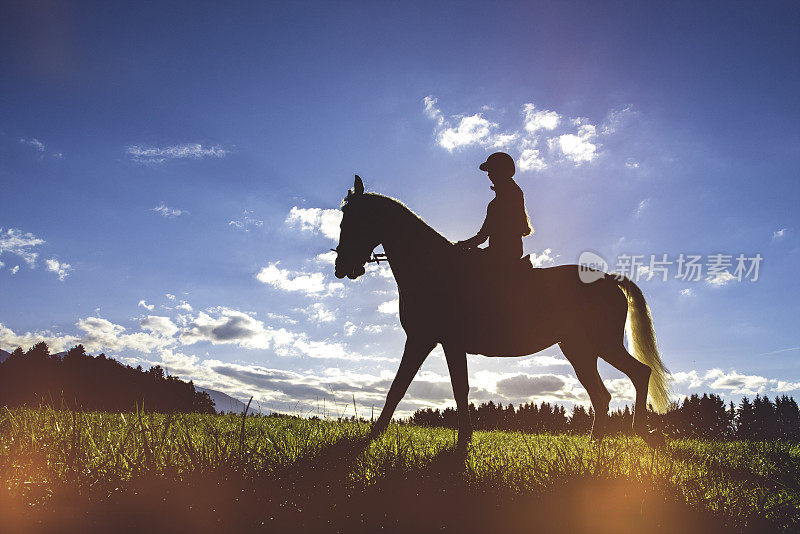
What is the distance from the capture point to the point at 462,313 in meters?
6.16

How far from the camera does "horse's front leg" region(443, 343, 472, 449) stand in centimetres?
557

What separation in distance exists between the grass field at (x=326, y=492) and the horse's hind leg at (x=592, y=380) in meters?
2.58

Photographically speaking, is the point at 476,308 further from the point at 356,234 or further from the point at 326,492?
the point at 326,492

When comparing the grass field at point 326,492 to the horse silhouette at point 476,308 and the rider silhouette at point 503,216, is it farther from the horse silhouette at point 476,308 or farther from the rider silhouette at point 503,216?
the rider silhouette at point 503,216

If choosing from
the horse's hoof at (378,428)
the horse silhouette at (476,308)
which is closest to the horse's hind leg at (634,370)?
the horse silhouette at (476,308)

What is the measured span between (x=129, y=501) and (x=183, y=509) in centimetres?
40

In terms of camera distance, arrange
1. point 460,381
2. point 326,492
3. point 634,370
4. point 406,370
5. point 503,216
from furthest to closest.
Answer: point 634,370 < point 503,216 < point 406,370 < point 460,381 < point 326,492

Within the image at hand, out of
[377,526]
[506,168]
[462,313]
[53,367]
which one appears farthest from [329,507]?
[53,367]

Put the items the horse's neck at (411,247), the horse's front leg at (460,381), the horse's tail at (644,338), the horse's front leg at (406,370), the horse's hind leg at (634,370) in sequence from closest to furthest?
1. the horse's front leg at (460,381)
2. the horse's front leg at (406,370)
3. the horse's neck at (411,247)
4. the horse's hind leg at (634,370)
5. the horse's tail at (644,338)

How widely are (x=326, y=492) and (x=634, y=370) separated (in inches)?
209

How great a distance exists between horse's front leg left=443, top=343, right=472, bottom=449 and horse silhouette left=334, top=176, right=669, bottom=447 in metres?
0.01

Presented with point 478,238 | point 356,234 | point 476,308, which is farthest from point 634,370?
point 356,234

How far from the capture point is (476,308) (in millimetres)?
6312

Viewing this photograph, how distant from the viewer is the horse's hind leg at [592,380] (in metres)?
7.04
